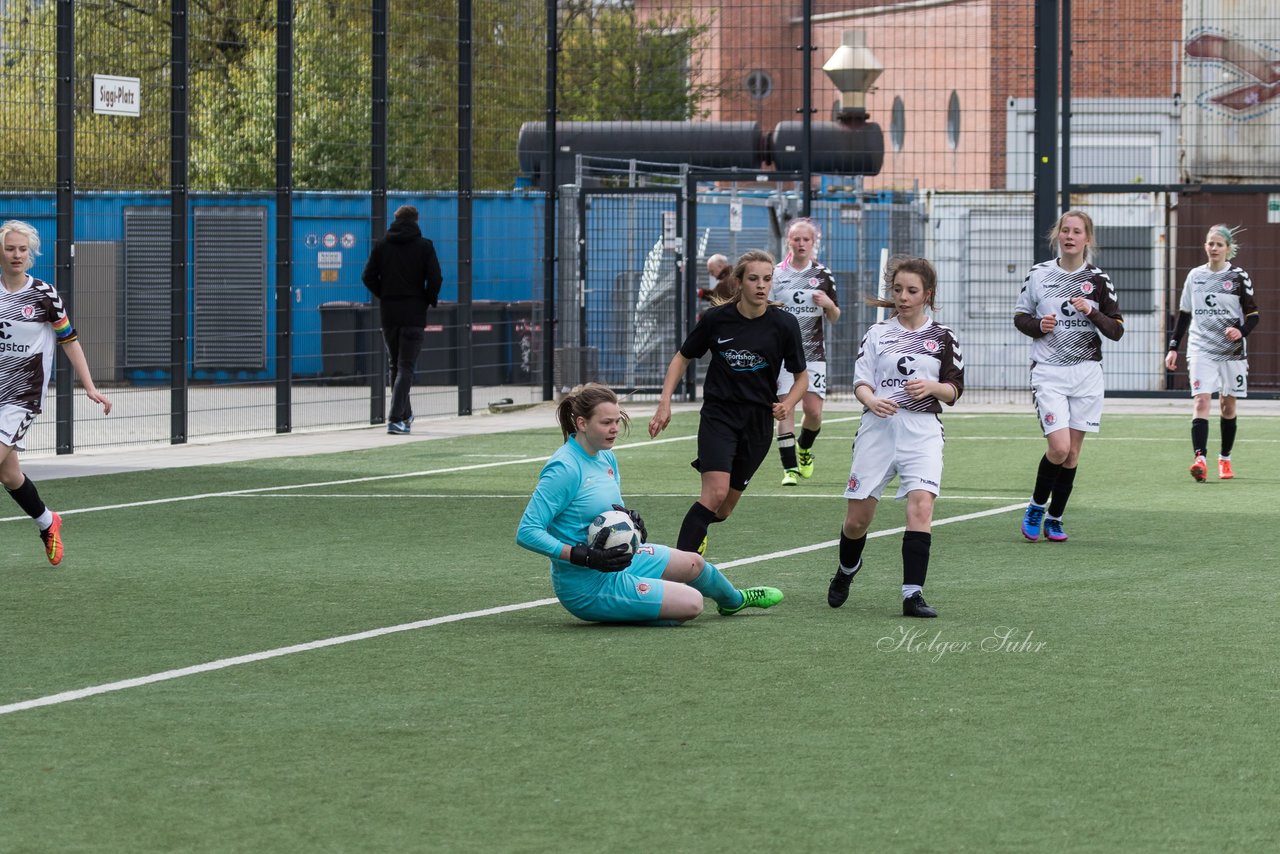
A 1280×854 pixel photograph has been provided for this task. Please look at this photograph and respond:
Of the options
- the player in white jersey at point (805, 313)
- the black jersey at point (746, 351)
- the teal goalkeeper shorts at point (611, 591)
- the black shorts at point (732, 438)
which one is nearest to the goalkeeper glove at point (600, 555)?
the teal goalkeeper shorts at point (611, 591)

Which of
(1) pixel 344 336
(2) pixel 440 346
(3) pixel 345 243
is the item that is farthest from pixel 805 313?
(1) pixel 344 336

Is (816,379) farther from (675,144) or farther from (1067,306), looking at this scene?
(675,144)

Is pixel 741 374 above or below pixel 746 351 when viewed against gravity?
below

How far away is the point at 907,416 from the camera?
9031 millimetres

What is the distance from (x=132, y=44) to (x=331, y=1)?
3.09 meters

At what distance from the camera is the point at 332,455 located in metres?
17.9

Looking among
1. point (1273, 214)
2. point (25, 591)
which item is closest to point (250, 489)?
point (25, 591)

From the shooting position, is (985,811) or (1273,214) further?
(1273,214)

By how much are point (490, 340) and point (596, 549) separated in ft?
69.5

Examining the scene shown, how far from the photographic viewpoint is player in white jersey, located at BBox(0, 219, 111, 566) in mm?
11070

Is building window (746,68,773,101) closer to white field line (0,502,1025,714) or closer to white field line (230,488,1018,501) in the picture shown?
white field line (230,488,1018,501)

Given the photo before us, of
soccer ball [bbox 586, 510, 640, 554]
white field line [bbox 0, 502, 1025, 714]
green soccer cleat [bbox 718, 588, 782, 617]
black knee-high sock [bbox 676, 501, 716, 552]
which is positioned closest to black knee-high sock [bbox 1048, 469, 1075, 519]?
white field line [bbox 0, 502, 1025, 714]

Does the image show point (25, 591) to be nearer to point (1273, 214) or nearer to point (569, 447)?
point (569, 447)

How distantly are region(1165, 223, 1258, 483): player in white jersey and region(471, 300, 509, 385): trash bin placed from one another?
13.5 m
